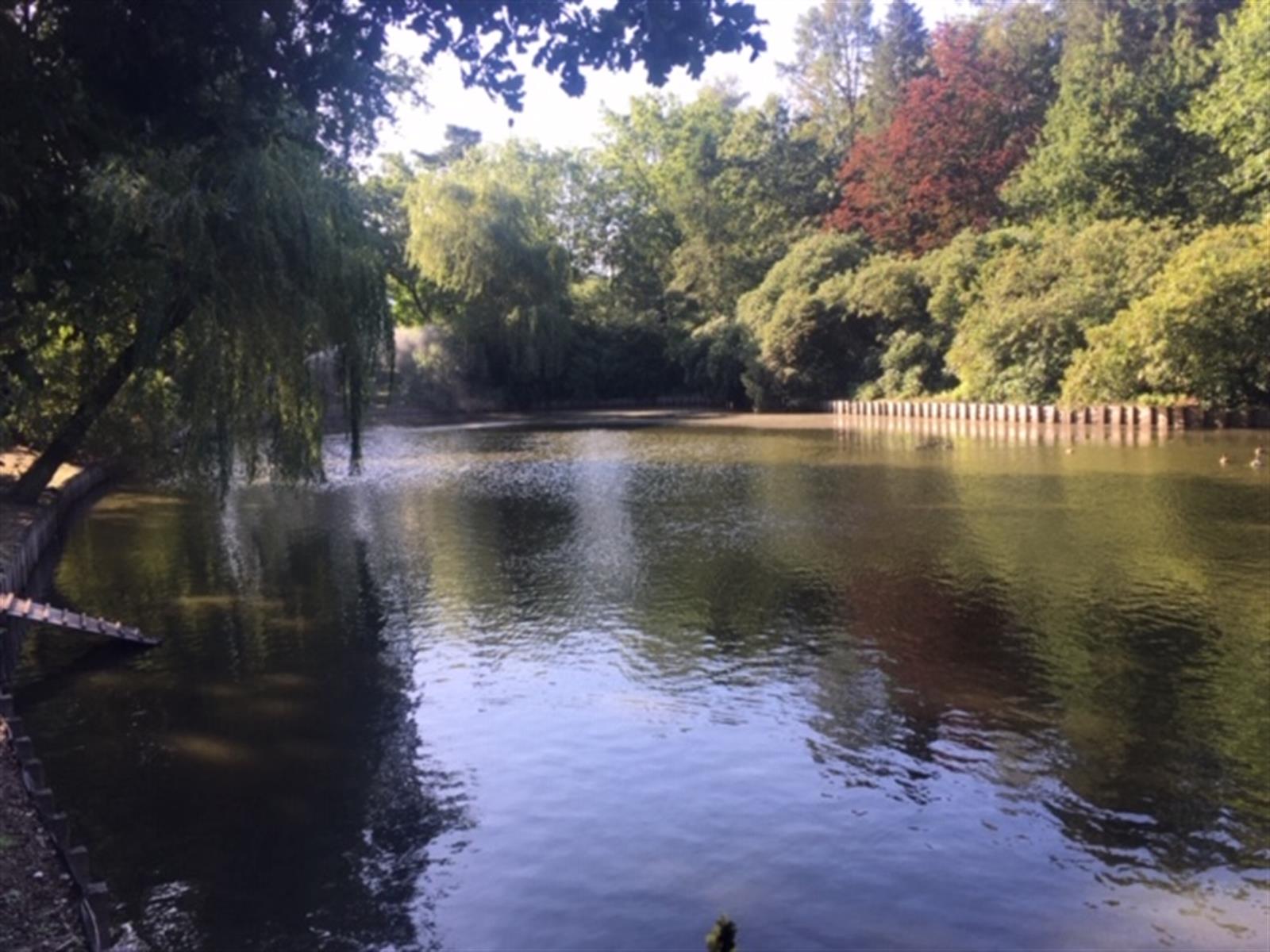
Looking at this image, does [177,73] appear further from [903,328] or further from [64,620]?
[903,328]

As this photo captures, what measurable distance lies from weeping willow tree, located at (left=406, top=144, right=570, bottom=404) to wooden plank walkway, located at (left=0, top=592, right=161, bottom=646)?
37.3 metres

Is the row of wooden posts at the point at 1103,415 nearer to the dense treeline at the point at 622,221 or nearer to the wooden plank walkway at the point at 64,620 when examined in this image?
the dense treeline at the point at 622,221

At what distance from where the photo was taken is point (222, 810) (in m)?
7.87

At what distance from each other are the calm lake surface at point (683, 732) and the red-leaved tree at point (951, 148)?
3448 centimetres

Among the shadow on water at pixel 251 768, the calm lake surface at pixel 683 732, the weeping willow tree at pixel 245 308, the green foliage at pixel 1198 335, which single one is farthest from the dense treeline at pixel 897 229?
the shadow on water at pixel 251 768

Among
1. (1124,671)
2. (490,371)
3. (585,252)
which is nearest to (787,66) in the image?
(585,252)

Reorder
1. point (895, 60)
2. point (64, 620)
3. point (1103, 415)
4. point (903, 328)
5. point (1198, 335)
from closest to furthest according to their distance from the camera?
1. point (64, 620)
2. point (1198, 335)
3. point (1103, 415)
4. point (903, 328)
5. point (895, 60)

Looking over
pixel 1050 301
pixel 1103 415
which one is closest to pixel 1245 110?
pixel 1050 301

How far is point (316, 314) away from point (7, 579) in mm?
4720

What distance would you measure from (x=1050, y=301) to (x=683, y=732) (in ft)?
104

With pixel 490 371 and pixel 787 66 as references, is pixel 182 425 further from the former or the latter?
pixel 787 66

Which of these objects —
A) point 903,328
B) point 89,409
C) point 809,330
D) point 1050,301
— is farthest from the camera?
point 809,330

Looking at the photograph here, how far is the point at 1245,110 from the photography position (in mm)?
38562

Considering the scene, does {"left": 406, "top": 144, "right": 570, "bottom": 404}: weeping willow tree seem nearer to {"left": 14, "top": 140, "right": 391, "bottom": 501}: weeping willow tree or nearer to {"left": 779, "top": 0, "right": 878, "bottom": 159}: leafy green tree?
{"left": 779, "top": 0, "right": 878, "bottom": 159}: leafy green tree
